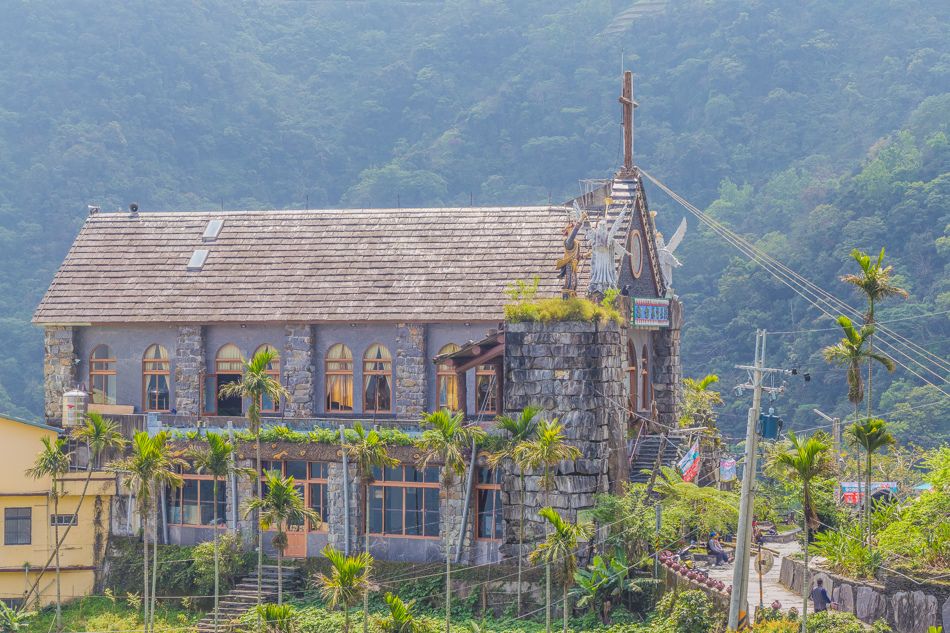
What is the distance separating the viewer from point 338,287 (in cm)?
3725

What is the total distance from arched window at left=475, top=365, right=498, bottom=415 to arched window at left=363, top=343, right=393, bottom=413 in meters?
2.87

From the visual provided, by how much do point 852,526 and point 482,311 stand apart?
40.7ft

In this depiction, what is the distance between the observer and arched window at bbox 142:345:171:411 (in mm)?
38688

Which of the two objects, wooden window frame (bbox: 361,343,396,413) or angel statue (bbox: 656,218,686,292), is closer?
wooden window frame (bbox: 361,343,396,413)

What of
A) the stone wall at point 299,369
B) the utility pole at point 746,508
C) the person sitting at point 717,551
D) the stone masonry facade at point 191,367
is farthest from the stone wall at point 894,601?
the stone masonry facade at point 191,367

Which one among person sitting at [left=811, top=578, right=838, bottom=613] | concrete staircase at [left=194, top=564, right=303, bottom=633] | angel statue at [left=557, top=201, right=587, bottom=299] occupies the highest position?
angel statue at [left=557, top=201, right=587, bottom=299]

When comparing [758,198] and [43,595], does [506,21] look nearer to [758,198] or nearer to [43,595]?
[758,198]

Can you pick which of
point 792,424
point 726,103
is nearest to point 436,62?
point 726,103

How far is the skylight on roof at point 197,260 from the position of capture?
39094mm

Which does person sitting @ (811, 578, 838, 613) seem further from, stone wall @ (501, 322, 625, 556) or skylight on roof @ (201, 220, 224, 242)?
skylight on roof @ (201, 220, 224, 242)

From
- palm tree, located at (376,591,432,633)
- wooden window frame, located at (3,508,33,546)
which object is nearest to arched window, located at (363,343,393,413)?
palm tree, located at (376,591,432,633)

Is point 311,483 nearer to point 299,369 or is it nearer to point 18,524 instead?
point 299,369

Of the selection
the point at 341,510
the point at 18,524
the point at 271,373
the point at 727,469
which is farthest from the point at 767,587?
the point at 18,524

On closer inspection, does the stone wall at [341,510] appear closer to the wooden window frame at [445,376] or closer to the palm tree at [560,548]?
the wooden window frame at [445,376]
